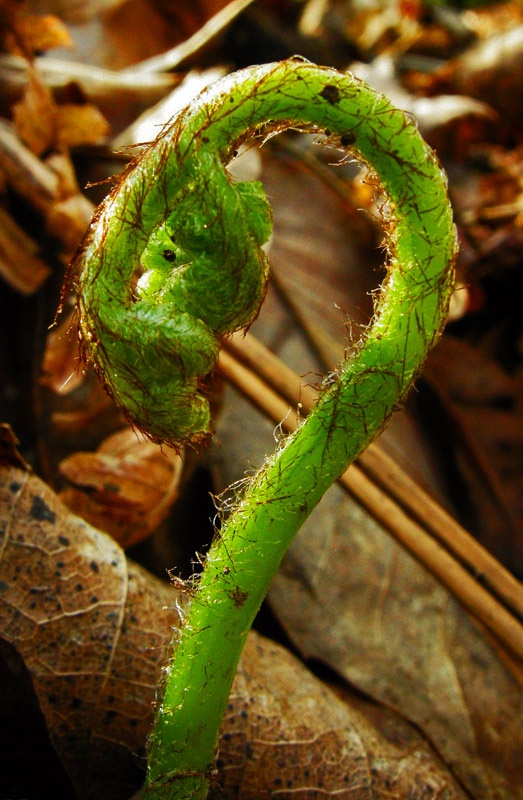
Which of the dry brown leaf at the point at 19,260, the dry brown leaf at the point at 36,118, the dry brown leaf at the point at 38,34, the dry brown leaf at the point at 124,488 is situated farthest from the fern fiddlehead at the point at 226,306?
the dry brown leaf at the point at 38,34

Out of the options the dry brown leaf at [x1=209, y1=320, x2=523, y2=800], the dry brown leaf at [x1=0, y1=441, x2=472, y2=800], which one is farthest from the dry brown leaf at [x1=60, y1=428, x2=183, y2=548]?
the dry brown leaf at [x1=0, y1=441, x2=472, y2=800]

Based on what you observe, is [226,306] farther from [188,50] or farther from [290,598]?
[188,50]

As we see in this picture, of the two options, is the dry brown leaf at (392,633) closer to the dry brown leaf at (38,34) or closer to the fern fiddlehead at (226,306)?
the fern fiddlehead at (226,306)

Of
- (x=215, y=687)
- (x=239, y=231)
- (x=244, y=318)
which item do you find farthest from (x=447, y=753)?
(x=239, y=231)

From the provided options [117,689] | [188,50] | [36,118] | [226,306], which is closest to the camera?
[226,306]

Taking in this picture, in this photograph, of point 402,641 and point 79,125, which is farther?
point 79,125

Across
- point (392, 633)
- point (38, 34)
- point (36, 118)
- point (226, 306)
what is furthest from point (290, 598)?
point (38, 34)

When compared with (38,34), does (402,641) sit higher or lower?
lower

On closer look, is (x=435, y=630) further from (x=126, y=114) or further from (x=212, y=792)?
(x=126, y=114)
